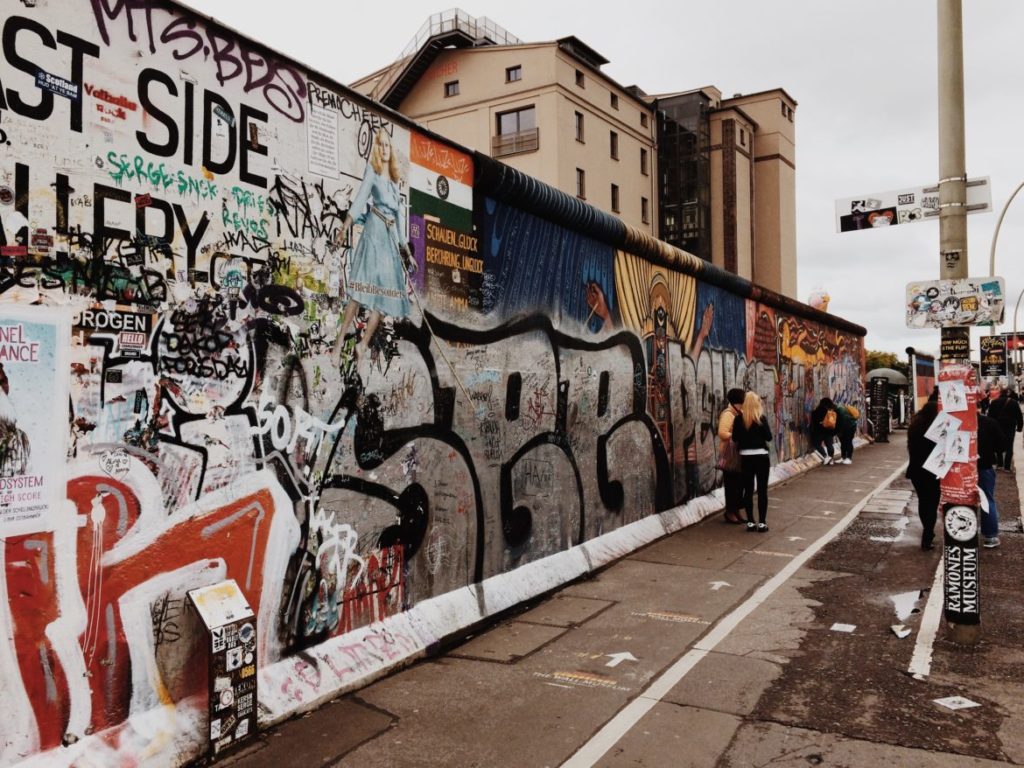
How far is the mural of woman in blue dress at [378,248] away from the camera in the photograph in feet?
17.5

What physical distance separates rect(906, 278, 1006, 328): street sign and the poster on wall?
19.8ft

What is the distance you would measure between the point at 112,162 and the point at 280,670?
284 cm

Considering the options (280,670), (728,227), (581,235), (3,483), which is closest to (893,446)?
(581,235)

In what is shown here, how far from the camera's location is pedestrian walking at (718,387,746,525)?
34.0ft

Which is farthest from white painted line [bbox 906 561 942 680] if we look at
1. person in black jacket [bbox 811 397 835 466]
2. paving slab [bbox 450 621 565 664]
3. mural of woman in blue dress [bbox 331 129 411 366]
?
person in black jacket [bbox 811 397 835 466]

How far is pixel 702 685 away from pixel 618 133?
3920cm

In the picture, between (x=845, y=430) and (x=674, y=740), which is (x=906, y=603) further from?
(x=845, y=430)

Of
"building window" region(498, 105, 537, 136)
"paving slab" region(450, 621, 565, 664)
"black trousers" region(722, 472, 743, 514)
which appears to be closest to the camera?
"paving slab" region(450, 621, 565, 664)

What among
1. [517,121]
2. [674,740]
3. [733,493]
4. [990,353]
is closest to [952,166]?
[674,740]

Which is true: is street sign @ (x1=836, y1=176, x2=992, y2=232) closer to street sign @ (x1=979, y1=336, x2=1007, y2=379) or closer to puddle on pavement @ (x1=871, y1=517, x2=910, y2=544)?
puddle on pavement @ (x1=871, y1=517, x2=910, y2=544)

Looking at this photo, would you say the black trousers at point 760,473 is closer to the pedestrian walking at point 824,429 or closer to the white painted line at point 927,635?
the white painted line at point 927,635

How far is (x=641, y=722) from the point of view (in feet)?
14.8

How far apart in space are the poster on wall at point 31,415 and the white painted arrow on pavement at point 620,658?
3.49 metres

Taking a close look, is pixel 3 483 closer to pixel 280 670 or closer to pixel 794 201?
pixel 280 670
